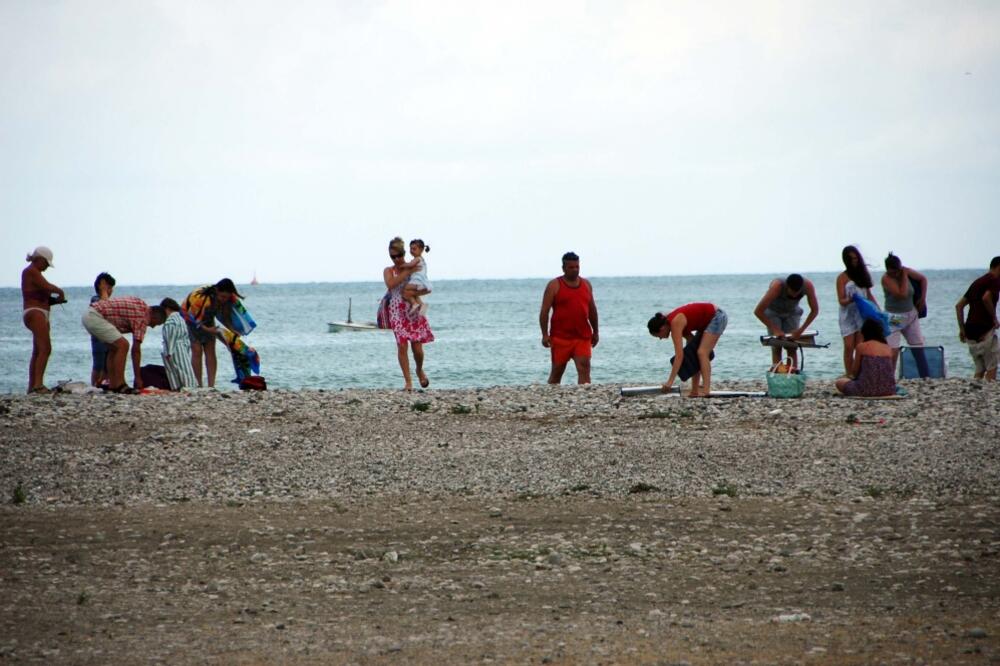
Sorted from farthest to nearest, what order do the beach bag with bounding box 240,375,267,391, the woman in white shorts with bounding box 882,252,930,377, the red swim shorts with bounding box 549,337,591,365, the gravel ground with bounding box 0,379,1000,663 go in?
the beach bag with bounding box 240,375,267,391 → the red swim shorts with bounding box 549,337,591,365 → the woman in white shorts with bounding box 882,252,930,377 → the gravel ground with bounding box 0,379,1000,663

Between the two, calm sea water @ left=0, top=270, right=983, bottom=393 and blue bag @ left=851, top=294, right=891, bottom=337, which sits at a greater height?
blue bag @ left=851, top=294, right=891, bottom=337

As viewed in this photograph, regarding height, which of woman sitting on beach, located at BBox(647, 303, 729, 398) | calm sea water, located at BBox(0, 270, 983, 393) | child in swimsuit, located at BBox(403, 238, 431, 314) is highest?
child in swimsuit, located at BBox(403, 238, 431, 314)

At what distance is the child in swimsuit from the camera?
1468cm

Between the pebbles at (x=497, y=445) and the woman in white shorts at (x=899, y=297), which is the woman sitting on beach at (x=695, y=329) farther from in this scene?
the woman in white shorts at (x=899, y=297)

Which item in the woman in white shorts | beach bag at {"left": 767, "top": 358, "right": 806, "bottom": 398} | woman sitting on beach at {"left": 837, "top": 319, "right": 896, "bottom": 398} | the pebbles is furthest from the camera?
the woman in white shorts

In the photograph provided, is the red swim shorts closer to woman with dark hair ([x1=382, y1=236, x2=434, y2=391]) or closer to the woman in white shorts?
woman with dark hair ([x1=382, y1=236, x2=434, y2=391])

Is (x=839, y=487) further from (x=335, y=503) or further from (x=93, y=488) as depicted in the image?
(x=93, y=488)

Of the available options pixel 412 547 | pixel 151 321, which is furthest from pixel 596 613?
pixel 151 321

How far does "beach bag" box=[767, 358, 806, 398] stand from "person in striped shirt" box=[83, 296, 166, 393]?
7.41 m

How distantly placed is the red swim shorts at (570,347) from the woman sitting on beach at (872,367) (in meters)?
3.21

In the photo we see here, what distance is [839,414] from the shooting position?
12.0 meters

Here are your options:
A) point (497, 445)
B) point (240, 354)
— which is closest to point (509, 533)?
point (497, 445)

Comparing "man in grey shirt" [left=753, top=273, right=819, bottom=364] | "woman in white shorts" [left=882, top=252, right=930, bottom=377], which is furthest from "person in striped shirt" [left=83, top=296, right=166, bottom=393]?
"woman in white shorts" [left=882, top=252, right=930, bottom=377]

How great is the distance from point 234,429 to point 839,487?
5946mm
